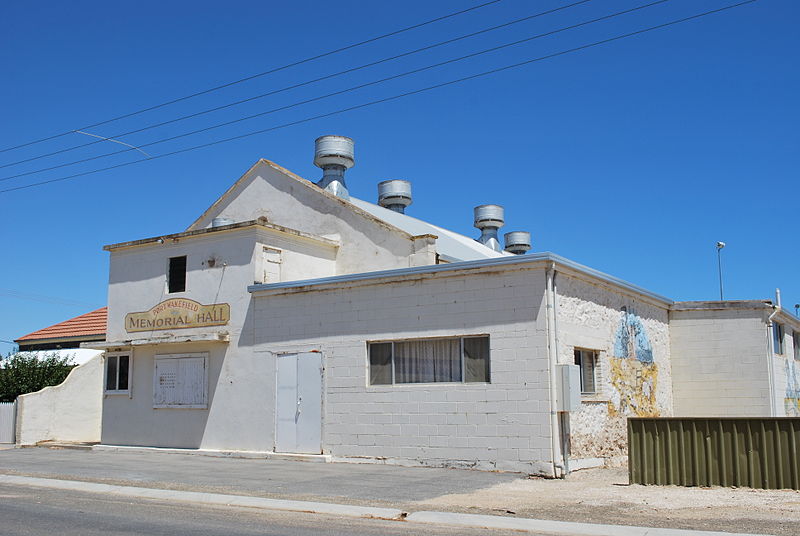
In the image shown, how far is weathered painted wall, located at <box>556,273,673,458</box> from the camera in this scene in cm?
1620

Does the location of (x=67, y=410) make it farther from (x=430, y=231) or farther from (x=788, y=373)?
(x=788, y=373)

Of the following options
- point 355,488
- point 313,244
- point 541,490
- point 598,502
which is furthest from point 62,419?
point 598,502

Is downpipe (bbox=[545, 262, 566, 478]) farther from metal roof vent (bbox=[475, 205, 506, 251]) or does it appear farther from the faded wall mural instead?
metal roof vent (bbox=[475, 205, 506, 251])

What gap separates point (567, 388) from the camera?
15.1 metres

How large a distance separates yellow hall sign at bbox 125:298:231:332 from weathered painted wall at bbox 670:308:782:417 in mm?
11857

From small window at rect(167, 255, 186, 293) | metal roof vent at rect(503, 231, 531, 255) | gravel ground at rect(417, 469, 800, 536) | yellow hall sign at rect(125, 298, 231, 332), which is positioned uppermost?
metal roof vent at rect(503, 231, 531, 255)

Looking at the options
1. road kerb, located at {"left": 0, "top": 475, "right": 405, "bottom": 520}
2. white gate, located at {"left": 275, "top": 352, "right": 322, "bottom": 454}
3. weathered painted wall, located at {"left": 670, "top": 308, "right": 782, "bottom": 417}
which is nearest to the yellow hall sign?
white gate, located at {"left": 275, "top": 352, "right": 322, "bottom": 454}

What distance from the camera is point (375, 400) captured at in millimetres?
17281

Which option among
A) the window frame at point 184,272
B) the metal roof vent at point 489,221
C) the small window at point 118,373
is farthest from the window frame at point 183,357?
the metal roof vent at point 489,221

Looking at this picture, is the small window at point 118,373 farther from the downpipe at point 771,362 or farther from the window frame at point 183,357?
the downpipe at point 771,362

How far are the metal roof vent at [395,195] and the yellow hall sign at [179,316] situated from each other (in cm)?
1052

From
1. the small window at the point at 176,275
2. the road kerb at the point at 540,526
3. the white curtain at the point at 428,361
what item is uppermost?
the small window at the point at 176,275

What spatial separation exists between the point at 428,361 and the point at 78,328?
69.5 feet

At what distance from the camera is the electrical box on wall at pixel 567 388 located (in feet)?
49.5
